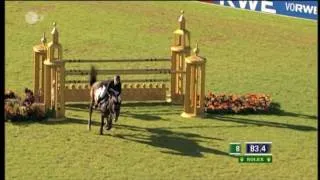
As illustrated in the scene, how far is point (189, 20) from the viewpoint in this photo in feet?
109

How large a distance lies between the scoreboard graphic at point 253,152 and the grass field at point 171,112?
0.60ft

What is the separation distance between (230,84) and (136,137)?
6144mm

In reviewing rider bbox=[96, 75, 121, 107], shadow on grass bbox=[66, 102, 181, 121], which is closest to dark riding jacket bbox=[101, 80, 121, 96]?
rider bbox=[96, 75, 121, 107]

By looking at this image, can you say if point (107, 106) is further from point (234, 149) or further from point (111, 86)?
point (234, 149)

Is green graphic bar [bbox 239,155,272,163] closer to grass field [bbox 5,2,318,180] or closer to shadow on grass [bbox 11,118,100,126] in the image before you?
grass field [bbox 5,2,318,180]

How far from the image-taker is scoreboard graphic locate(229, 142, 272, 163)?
48.1 feet

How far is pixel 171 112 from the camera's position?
18.4 metres

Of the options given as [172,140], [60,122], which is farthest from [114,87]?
[60,122]

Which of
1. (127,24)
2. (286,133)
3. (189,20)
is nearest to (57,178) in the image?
(286,133)

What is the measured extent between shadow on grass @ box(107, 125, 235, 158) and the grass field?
0.02m

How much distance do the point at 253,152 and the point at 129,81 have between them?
4866mm

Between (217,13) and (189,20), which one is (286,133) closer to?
(189,20)

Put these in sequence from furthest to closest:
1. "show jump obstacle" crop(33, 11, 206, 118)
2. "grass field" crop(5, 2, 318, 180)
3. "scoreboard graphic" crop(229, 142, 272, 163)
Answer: "show jump obstacle" crop(33, 11, 206, 118), "scoreboard graphic" crop(229, 142, 272, 163), "grass field" crop(5, 2, 318, 180)

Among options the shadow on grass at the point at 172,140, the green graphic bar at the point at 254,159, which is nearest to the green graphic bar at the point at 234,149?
the shadow on grass at the point at 172,140
